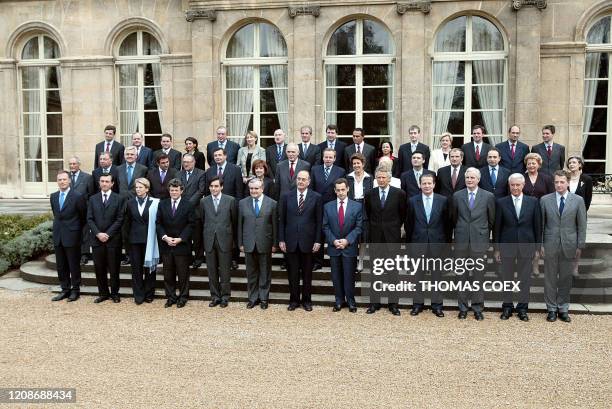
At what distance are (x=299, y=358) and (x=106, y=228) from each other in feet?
12.7

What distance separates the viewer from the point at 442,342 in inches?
263

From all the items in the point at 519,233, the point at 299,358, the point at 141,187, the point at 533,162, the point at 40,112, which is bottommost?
the point at 299,358

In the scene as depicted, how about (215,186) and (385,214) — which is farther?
(215,186)

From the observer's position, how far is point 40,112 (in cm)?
1683

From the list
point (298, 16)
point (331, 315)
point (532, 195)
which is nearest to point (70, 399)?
point (331, 315)

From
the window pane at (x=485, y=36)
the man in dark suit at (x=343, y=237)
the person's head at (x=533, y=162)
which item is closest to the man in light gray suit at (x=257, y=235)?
the man in dark suit at (x=343, y=237)

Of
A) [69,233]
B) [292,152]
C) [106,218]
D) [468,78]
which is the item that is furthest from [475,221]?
[468,78]

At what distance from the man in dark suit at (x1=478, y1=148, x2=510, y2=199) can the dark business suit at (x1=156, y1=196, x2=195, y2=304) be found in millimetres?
4088

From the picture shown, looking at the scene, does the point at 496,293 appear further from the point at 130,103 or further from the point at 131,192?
the point at 130,103

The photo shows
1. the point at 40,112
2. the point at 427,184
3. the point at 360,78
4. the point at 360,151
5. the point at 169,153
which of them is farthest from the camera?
the point at 40,112

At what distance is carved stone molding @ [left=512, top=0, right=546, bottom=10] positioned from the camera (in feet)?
44.1

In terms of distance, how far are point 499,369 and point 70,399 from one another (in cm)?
382

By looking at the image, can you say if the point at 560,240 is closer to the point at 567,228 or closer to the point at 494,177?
the point at 567,228

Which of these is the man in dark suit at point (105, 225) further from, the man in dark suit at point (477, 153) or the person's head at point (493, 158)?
the man in dark suit at point (477, 153)
